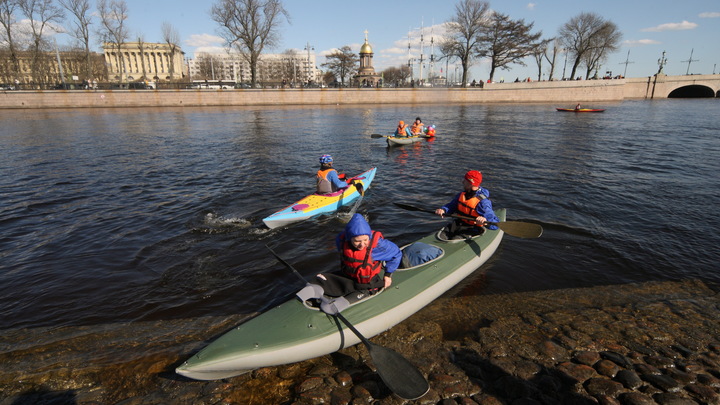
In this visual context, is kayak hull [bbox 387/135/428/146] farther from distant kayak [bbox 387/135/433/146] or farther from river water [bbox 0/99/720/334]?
river water [bbox 0/99/720/334]

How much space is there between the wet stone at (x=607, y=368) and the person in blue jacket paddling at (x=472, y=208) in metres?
2.83

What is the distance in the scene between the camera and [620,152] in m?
18.3

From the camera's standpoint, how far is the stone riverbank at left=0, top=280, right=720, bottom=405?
13.1ft

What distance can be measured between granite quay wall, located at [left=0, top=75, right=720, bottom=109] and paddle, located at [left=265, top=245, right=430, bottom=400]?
166ft

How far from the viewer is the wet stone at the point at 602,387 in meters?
3.87

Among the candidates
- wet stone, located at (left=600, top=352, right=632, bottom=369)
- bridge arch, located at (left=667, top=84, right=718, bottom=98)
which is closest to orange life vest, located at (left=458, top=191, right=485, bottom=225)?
wet stone, located at (left=600, top=352, right=632, bottom=369)

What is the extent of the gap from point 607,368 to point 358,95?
53.7m

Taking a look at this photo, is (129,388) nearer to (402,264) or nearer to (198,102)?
(402,264)

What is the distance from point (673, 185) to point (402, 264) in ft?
41.6

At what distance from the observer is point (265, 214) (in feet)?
33.7

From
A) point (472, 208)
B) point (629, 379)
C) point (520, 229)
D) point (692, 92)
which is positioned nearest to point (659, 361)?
point (629, 379)

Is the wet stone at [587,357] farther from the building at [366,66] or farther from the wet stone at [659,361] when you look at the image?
the building at [366,66]

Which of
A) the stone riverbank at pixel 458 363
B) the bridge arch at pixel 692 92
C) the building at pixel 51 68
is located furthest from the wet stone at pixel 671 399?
the bridge arch at pixel 692 92

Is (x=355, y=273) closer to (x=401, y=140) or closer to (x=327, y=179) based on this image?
(x=327, y=179)
